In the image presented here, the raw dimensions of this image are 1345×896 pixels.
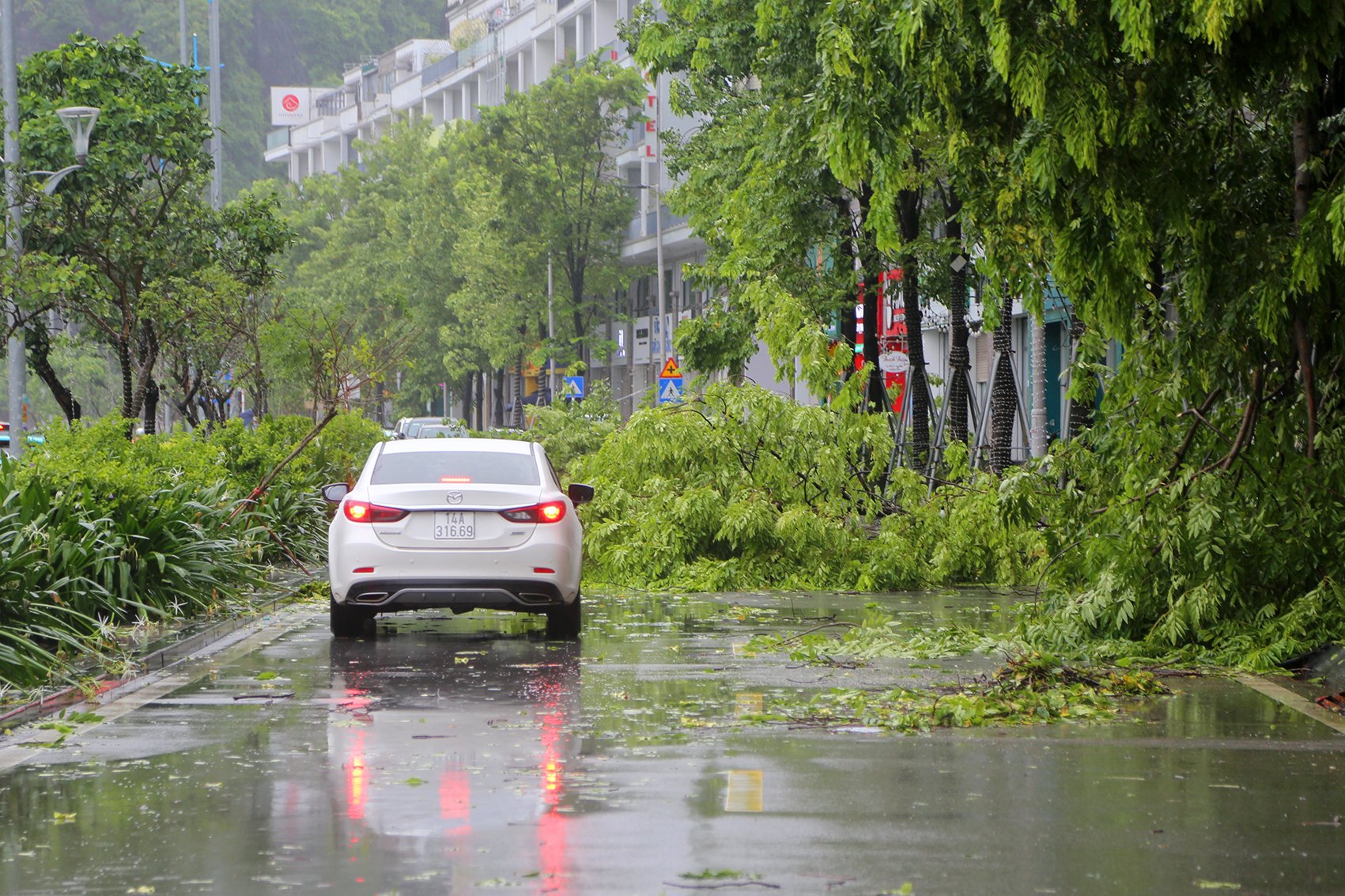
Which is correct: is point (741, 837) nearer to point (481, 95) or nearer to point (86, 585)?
point (86, 585)

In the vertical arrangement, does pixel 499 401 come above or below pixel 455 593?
above

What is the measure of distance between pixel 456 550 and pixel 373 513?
0.72m

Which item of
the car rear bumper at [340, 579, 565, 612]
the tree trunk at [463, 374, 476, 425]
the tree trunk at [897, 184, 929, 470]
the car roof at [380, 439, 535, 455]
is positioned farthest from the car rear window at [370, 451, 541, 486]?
the tree trunk at [463, 374, 476, 425]

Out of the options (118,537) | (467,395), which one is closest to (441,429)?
(467,395)

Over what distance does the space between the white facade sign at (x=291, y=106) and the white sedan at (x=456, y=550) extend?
13747cm

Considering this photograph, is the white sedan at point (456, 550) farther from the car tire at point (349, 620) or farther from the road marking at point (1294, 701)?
the road marking at point (1294, 701)

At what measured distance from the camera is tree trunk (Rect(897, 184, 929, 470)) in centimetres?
2989

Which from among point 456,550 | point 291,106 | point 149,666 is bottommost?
point 149,666

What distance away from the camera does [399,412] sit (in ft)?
339

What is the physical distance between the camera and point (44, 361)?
30406 millimetres

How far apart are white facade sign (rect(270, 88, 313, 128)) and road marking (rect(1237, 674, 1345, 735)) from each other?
464ft

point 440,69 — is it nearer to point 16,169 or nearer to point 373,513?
point 16,169

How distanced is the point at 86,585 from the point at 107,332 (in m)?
16.9

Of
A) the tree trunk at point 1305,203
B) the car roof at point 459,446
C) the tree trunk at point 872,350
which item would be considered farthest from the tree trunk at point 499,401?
the tree trunk at point 1305,203
